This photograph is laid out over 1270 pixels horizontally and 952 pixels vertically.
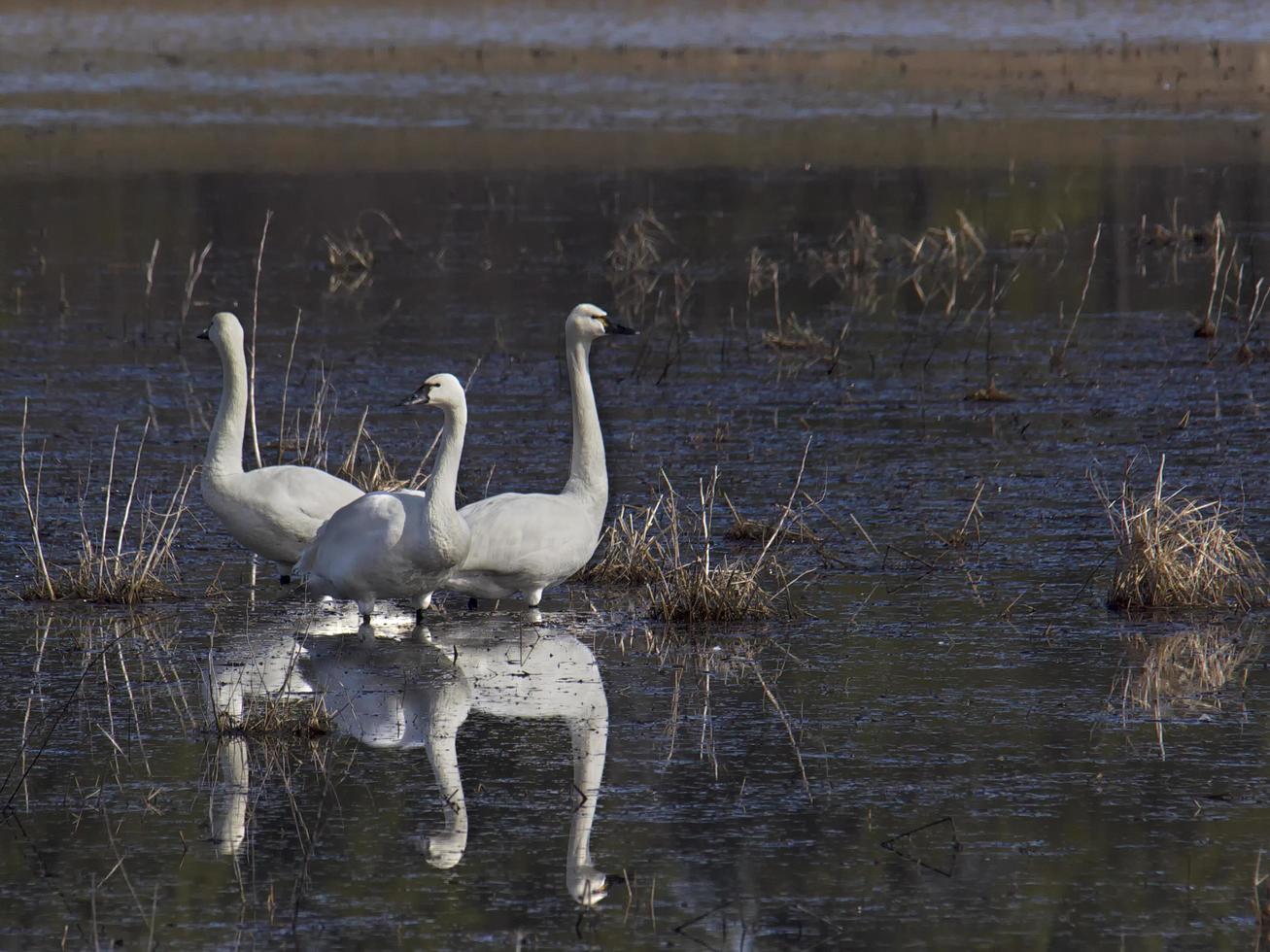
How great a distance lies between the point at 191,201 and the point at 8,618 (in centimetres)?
1667

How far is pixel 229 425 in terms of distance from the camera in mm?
10219

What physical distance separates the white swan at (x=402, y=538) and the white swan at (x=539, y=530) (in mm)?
233

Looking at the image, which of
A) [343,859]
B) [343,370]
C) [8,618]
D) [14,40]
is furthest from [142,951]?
[14,40]

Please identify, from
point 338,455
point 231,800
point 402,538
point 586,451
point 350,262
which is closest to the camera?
point 231,800

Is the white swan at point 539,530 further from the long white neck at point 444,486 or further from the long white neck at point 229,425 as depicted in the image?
the long white neck at point 229,425

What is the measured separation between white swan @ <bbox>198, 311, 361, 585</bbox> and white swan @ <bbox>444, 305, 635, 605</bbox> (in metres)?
0.79

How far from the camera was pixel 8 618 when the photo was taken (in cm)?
938

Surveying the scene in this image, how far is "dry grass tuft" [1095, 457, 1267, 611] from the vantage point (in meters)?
9.11

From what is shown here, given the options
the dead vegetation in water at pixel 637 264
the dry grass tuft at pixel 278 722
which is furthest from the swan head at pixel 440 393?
the dead vegetation in water at pixel 637 264

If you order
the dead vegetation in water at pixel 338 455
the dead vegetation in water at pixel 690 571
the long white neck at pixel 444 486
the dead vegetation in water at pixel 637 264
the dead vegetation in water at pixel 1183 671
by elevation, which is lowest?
the dead vegetation in water at pixel 637 264

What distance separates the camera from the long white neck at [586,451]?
31.9 feet

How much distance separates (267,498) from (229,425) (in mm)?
578

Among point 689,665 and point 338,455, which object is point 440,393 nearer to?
point 689,665

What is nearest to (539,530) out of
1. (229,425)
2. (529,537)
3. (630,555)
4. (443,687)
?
(529,537)
